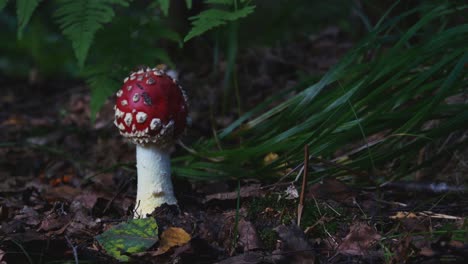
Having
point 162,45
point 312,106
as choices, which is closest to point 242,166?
point 312,106

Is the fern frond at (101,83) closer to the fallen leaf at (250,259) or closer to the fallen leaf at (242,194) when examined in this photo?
the fallen leaf at (242,194)

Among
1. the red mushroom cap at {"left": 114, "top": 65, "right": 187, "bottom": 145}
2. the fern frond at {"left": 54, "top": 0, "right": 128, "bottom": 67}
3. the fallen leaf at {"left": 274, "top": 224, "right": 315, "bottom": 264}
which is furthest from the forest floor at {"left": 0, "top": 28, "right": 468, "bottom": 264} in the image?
the fern frond at {"left": 54, "top": 0, "right": 128, "bottom": 67}

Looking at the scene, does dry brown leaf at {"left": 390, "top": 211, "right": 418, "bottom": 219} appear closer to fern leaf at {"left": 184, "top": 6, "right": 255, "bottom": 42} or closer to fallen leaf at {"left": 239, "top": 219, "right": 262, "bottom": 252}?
fallen leaf at {"left": 239, "top": 219, "right": 262, "bottom": 252}

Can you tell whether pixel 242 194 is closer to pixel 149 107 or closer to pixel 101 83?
pixel 149 107

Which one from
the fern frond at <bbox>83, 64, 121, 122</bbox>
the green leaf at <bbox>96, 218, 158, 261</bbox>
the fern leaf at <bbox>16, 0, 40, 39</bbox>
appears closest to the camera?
the green leaf at <bbox>96, 218, 158, 261</bbox>

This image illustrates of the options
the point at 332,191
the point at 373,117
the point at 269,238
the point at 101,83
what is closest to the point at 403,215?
the point at 332,191

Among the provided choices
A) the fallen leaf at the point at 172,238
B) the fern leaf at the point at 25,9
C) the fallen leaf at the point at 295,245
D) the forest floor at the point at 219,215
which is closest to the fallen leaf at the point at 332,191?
the forest floor at the point at 219,215
